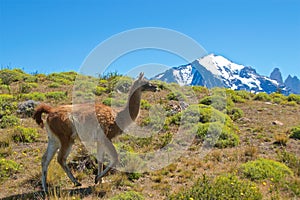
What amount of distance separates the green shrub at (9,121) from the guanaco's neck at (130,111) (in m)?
5.00

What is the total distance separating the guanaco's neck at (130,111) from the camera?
7082 millimetres

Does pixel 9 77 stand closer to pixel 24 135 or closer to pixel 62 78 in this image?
pixel 62 78

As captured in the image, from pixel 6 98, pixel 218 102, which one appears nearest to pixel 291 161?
pixel 218 102

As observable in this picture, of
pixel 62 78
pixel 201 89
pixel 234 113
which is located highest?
pixel 62 78

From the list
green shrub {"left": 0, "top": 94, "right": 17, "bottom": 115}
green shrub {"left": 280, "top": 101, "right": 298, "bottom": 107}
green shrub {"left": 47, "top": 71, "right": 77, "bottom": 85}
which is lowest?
green shrub {"left": 280, "top": 101, "right": 298, "bottom": 107}

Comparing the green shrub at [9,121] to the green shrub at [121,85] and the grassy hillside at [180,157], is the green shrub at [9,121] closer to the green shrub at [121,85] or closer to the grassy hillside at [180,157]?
the grassy hillside at [180,157]

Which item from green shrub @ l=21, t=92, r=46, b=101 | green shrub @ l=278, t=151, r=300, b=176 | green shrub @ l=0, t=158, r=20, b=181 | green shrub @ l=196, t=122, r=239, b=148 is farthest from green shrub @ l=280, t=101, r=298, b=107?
green shrub @ l=0, t=158, r=20, b=181

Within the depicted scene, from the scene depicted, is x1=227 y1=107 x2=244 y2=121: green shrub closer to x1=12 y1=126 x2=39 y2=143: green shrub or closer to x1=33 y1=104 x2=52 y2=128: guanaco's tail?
x1=12 y1=126 x2=39 y2=143: green shrub

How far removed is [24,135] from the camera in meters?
9.43

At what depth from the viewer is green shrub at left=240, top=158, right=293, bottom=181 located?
7.26 meters

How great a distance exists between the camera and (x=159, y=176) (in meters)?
A: 7.44

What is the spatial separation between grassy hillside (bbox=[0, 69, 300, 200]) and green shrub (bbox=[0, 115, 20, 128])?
3 cm

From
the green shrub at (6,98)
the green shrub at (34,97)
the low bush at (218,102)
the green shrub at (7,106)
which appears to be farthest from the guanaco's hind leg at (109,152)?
the low bush at (218,102)

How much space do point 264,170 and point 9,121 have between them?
7.61 meters
